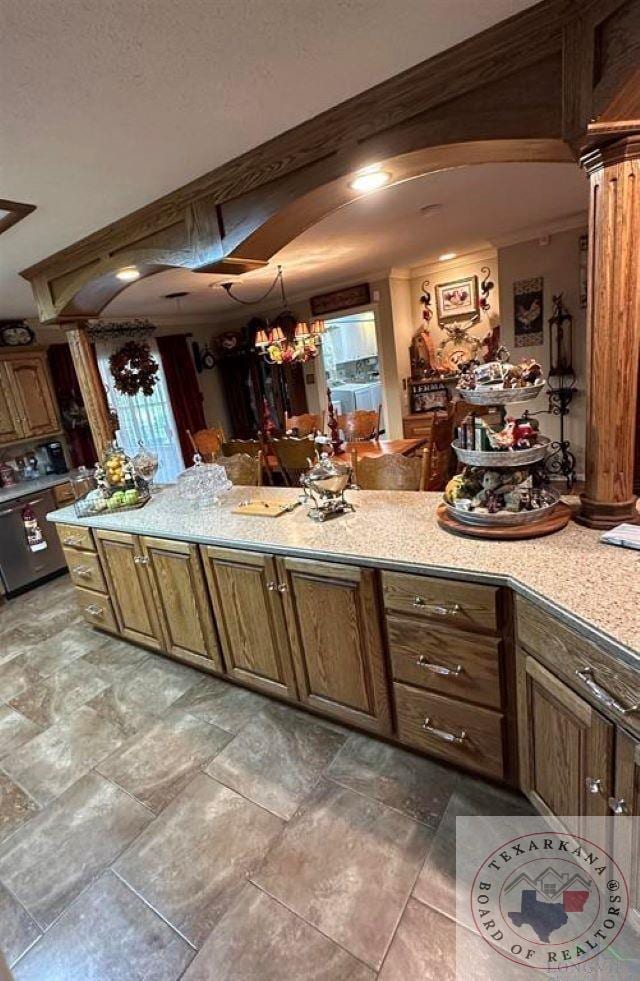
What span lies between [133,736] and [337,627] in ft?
3.93

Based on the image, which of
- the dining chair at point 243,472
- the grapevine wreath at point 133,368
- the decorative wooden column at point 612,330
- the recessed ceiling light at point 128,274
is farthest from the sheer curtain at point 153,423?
the decorative wooden column at point 612,330

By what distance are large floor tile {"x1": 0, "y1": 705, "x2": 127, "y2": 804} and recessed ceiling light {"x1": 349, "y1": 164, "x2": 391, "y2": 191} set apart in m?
2.60

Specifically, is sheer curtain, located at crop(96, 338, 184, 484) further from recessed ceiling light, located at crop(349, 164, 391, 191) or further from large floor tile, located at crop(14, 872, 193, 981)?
large floor tile, located at crop(14, 872, 193, 981)

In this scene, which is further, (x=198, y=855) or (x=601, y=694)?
(x=198, y=855)

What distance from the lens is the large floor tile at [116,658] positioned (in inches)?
108

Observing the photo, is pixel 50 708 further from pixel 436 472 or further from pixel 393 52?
pixel 393 52

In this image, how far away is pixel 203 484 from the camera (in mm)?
2760

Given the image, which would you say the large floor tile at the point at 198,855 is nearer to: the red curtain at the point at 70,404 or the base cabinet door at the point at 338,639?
the base cabinet door at the point at 338,639

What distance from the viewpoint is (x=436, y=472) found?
11.6 feet

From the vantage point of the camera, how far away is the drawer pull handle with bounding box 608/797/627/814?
109 centimetres

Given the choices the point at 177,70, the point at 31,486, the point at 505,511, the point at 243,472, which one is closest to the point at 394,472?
the point at 505,511

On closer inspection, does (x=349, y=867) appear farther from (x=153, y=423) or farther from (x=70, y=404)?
(x=153, y=423)

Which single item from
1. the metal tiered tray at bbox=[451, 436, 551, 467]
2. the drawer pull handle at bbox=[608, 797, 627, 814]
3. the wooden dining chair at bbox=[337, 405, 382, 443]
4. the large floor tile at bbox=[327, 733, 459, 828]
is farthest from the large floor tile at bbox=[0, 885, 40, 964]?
the wooden dining chair at bbox=[337, 405, 382, 443]

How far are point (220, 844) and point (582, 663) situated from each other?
4.51ft
